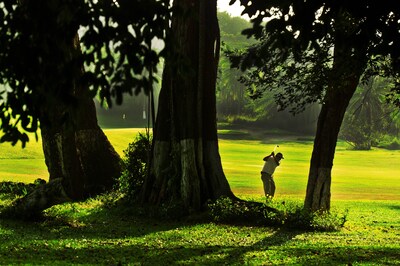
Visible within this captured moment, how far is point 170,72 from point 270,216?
Result: 36.0ft

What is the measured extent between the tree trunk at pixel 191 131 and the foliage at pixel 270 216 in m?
0.77

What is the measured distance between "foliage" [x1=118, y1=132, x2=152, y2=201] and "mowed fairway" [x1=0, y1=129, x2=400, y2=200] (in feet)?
28.1

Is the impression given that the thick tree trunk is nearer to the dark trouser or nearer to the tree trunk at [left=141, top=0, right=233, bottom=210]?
the tree trunk at [left=141, top=0, right=233, bottom=210]

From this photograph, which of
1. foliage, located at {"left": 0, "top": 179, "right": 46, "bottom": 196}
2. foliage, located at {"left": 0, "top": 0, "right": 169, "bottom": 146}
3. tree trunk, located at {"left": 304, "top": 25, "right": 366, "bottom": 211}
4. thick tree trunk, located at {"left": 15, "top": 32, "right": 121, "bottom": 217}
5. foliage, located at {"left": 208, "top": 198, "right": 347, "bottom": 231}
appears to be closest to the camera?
foliage, located at {"left": 0, "top": 0, "right": 169, "bottom": 146}

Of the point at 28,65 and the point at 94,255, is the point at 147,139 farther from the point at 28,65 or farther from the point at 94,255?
the point at 28,65

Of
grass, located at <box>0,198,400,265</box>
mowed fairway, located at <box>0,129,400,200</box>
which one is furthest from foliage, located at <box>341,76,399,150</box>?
grass, located at <box>0,198,400,265</box>

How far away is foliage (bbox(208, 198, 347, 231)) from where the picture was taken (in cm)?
1875

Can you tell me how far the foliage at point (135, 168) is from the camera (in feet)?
72.4

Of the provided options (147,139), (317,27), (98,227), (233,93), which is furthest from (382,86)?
(317,27)

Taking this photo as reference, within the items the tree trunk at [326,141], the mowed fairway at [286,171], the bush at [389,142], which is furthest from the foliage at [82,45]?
the bush at [389,142]

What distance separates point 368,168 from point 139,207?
35.5 metres

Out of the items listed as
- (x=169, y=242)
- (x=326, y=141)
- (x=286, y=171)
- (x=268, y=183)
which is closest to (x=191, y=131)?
(x=326, y=141)

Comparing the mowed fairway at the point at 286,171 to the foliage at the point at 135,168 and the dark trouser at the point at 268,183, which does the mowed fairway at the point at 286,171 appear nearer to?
the dark trouser at the point at 268,183

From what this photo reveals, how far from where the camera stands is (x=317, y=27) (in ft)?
35.1
